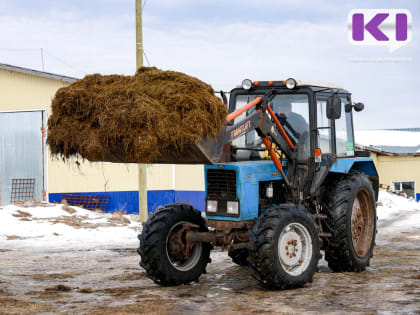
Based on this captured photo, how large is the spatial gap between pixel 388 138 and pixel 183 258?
3949 centimetres

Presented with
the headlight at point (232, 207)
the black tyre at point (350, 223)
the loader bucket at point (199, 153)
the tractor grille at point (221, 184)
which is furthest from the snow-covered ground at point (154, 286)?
the loader bucket at point (199, 153)

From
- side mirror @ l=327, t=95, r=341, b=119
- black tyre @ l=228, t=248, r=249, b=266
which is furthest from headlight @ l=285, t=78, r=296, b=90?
black tyre @ l=228, t=248, r=249, b=266

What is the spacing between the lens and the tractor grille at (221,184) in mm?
9008

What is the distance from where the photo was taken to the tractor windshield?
9.84 meters

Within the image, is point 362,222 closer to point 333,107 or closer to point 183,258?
point 333,107

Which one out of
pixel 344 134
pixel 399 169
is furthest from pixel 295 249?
pixel 399 169

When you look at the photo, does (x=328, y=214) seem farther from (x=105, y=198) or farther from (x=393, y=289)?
(x=105, y=198)

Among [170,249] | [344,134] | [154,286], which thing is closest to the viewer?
[154,286]

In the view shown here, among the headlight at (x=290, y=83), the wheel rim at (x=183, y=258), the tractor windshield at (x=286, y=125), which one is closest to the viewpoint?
the wheel rim at (x=183, y=258)

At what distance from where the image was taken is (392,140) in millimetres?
46062

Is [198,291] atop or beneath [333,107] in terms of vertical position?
beneath

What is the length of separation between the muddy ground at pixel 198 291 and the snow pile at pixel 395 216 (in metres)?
6.54

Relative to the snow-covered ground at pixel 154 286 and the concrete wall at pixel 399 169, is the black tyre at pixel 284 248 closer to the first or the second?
the snow-covered ground at pixel 154 286

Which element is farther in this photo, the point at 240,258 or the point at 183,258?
the point at 240,258
